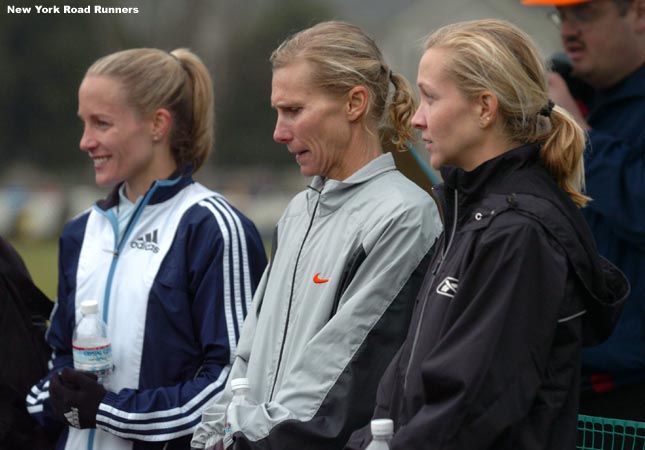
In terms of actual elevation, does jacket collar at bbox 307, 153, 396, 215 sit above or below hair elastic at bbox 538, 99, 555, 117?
below

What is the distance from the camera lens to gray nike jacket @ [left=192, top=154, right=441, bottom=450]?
104 inches

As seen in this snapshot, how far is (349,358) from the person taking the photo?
266 centimetres

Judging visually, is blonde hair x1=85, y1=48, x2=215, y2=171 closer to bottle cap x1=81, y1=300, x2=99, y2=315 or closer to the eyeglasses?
bottle cap x1=81, y1=300, x2=99, y2=315

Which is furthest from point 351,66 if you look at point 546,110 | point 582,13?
point 582,13

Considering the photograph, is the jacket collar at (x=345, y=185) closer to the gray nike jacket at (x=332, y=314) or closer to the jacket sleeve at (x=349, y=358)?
the gray nike jacket at (x=332, y=314)

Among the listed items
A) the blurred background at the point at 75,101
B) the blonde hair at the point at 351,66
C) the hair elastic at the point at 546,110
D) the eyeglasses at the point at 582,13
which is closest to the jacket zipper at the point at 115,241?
the blonde hair at the point at 351,66

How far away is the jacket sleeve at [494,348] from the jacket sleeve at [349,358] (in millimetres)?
425

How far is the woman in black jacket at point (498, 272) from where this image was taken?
2.18 metres

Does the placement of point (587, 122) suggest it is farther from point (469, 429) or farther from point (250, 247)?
point (469, 429)

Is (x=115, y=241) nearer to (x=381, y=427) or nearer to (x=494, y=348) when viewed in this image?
(x=381, y=427)

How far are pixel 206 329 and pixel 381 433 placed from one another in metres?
1.17

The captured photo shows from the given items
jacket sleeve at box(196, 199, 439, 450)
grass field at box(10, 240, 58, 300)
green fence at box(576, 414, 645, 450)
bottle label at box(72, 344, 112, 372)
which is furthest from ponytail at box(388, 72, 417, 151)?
grass field at box(10, 240, 58, 300)

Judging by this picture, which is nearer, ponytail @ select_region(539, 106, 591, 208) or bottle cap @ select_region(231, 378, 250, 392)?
ponytail @ select_region(539, 106, 591, 208)

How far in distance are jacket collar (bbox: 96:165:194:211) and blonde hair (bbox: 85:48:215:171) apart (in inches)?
3.3
